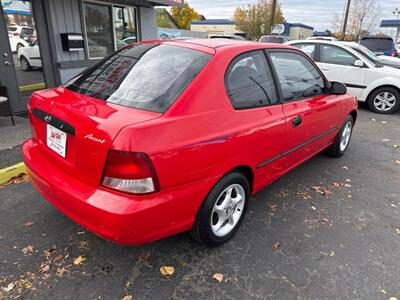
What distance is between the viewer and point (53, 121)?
2.30 metres

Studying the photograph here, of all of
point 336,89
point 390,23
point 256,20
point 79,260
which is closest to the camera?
point 79,260

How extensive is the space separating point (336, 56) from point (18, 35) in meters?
7.14

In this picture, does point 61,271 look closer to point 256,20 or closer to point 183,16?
point 256,20

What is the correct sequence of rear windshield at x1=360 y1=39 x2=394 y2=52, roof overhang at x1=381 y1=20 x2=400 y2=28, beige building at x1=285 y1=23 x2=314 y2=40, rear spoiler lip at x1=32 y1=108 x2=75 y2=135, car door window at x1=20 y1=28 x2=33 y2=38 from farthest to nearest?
beige building at x1=285 y1=23 x2=314 y2=40 → roof overhang at x1=381 y1=20 x2=400 y2=28 → rear windshield at x1=360 y1=39 x2=394 y2=52 → car door window at x1=20 y1=28 x2=33 y2=38 → rear spoiler lip at x1=32 y1=108 x2=75 y2=135

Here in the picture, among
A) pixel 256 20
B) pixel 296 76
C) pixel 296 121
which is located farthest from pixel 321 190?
pixel 256 20

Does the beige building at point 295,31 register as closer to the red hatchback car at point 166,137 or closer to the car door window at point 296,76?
the car door window at point 296,76

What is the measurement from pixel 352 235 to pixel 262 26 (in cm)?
4756

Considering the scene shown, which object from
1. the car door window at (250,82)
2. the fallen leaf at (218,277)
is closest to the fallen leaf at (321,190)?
the car door window at (250,82)

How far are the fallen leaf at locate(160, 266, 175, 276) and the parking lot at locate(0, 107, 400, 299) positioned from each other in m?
0.04

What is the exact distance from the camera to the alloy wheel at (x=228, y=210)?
8.65ft

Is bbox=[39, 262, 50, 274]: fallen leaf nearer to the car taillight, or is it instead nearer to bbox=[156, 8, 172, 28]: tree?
the car taillight

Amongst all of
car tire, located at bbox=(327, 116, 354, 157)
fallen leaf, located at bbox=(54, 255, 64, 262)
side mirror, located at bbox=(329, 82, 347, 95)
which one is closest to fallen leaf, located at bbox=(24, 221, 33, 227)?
fallen leaf, located at bbox=(54, 255, 64, 262)

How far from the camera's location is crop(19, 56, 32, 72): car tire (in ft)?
20.3

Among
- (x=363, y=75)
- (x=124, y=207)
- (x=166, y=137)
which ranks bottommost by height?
(x=363, y=75)
